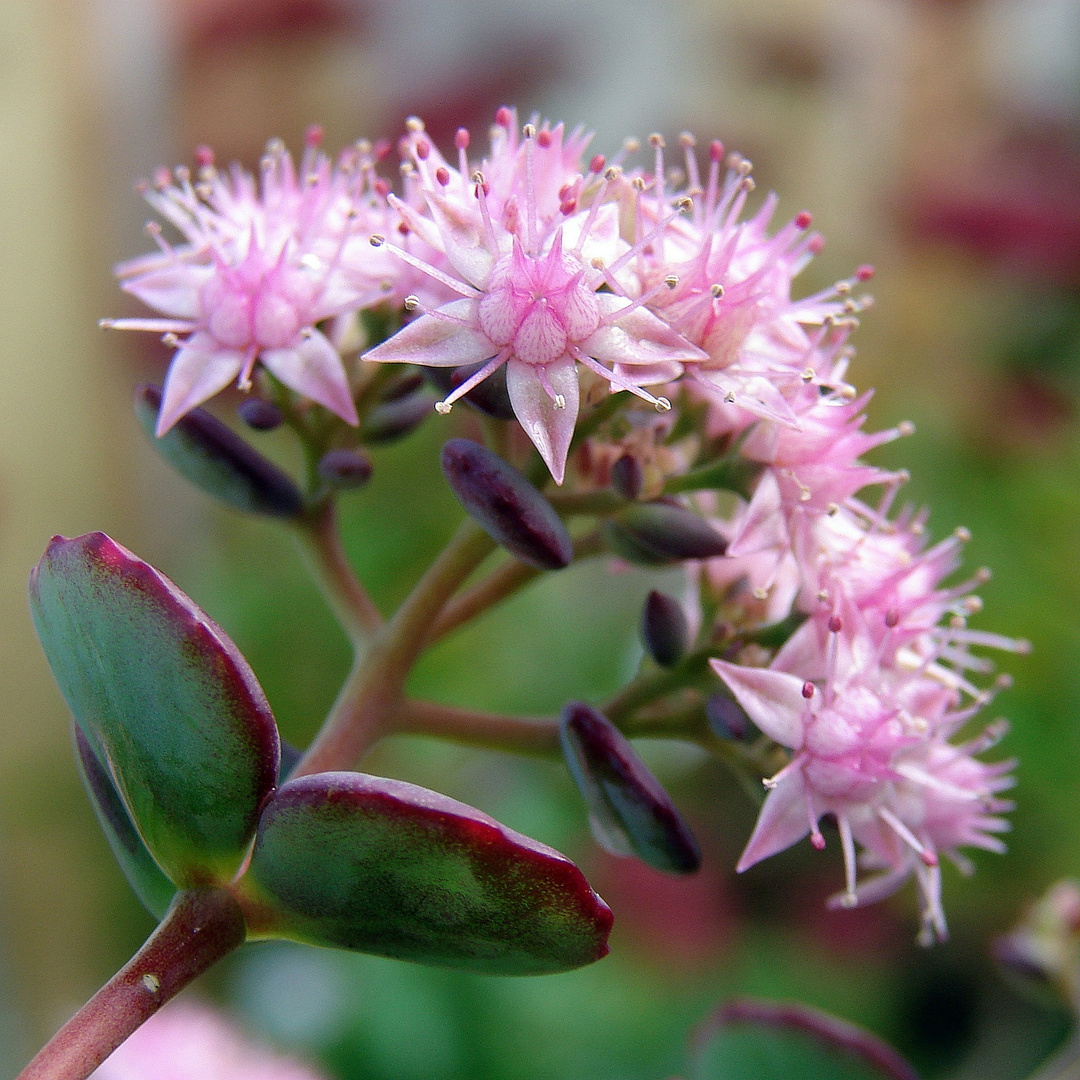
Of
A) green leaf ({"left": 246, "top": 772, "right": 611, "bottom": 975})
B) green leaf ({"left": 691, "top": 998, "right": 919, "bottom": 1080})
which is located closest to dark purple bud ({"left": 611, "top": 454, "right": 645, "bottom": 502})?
green leaf ({"left": 246, "top": 772, "right": 611, "bottom": 975})

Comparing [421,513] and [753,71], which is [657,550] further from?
[753,71]

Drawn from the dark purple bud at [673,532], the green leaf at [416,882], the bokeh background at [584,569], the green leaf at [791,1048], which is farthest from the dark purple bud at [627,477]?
the bokeh background at [584,569]

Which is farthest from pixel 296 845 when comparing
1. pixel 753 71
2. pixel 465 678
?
pixel 753 71

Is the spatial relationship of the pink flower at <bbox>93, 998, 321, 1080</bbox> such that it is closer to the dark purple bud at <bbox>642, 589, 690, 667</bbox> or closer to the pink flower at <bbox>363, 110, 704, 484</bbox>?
the dark purple bud at <bbox>642, 589, 690, 667</bbox>

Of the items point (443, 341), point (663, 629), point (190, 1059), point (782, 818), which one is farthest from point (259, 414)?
point (190, 1059)

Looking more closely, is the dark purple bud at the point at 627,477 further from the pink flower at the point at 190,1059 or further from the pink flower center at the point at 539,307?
the pink flower at the point at 190,1059

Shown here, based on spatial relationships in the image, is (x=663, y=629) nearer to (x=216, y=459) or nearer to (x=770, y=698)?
(x=770, y=698)
